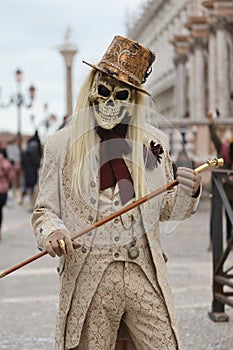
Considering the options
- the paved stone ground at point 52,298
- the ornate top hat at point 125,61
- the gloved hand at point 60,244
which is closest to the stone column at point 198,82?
the paved stone ground at point 52,298

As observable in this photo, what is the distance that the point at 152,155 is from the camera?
3574mm

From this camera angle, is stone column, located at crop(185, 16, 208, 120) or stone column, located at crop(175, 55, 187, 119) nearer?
stone column, located at crop(185, 16, 208, 120)

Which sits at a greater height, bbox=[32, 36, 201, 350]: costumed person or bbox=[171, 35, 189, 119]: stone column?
bbox=[32, 36, 201, 350]: costumed person

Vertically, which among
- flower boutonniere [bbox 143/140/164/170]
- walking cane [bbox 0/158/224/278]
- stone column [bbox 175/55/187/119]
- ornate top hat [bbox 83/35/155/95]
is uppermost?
ornate top hat [bbox 83/35/155/95]

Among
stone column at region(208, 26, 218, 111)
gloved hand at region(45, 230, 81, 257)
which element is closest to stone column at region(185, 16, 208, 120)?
stone column at region(208, 26, 218, 111)

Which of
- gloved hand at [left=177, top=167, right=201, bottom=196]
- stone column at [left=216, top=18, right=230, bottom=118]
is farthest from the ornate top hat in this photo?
stone column at [left=216, top=18, right=230, bottom=118]

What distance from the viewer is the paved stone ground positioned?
669 centimetres

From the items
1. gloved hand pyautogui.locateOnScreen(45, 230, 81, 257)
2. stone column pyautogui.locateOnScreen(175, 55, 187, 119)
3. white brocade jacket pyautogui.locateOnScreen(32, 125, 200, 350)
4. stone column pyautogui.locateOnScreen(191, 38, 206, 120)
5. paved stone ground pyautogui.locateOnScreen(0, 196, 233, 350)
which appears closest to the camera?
gloved hand pyautogui.locateOnScreen(45, 230, 81, 257)

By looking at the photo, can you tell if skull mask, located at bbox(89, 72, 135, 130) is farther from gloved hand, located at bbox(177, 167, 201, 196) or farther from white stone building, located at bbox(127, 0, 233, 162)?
white stone building, located at bbox(127, 0, 233, 162)

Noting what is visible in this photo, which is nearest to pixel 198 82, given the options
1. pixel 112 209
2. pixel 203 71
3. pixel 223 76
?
pixel 203 71

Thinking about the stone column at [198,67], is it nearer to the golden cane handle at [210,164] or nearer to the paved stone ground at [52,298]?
the paved stone ground at [52,298]

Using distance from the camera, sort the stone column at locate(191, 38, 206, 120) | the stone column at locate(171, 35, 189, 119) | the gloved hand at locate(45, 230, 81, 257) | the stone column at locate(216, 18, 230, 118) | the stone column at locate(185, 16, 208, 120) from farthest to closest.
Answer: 1. the stone column at locate(171, 35, 189, 119)
2. the stone column at locate(191, 38, 206, 120)
3. the stone column at locate(185, 16, 208, 120)
4. the stone column at locate(216, 18, 230, 118)
5. the gloved hand at locate(45, 230, 81, 257)

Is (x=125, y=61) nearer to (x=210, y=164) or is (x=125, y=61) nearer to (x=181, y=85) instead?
(x=210, y=164)

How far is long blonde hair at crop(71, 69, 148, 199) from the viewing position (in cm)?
354
